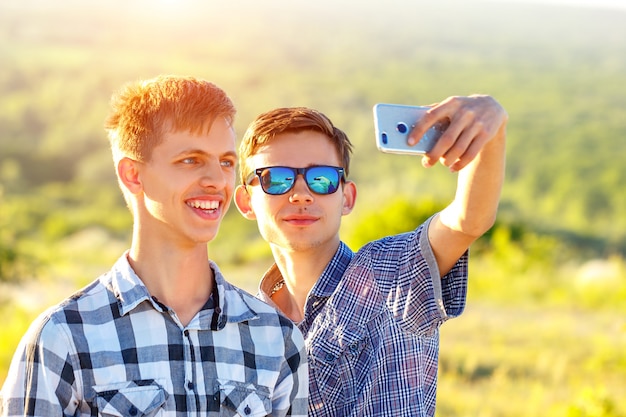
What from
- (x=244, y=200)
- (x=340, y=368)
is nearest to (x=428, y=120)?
(x=340, y=368)

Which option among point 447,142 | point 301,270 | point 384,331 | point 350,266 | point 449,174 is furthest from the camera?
point 449,174

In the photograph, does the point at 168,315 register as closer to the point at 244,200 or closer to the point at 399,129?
the point at 399,129

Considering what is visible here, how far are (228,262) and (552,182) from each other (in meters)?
17.7

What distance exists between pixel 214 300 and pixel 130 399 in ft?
1.28

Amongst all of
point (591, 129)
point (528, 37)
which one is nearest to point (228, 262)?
point (591, 129)

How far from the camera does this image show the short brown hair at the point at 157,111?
2576mm

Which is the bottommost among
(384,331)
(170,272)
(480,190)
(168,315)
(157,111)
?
(384,331)

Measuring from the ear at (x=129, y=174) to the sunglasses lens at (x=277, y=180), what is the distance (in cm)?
66

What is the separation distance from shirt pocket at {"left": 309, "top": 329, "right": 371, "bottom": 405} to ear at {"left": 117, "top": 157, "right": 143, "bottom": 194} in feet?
2.71

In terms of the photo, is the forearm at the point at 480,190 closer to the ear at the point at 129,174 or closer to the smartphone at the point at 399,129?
the smartphone at the point at 399,129

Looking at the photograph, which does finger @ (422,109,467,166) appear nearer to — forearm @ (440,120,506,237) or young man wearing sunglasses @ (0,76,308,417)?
forearm @ (440,120,506,237)

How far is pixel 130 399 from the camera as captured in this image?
2.41 m

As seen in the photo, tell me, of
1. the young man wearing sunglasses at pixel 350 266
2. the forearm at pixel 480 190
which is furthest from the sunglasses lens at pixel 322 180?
the forearm at pixel 480 190

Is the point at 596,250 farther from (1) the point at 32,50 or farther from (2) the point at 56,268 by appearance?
(1) the point at 32,50
